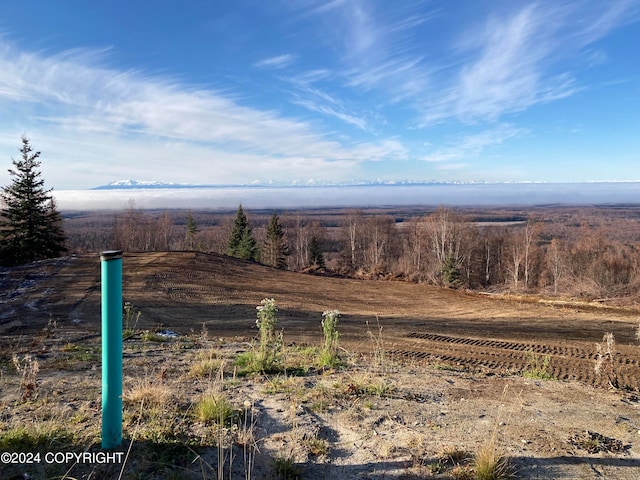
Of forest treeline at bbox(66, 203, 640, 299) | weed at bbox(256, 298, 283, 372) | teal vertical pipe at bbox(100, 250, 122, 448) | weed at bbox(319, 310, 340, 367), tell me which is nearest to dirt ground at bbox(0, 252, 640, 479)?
weed at bbox(319, 310, 340, 367)

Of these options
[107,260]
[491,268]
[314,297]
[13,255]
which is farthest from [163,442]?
[491,268]

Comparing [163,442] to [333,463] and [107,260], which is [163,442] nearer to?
[333,463]

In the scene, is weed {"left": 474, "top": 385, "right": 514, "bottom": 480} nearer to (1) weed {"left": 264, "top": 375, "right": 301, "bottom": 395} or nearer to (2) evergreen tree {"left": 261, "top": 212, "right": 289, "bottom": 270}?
(1) weed {"left": 264, "top": 375, "right": 301, "bottom": 395}

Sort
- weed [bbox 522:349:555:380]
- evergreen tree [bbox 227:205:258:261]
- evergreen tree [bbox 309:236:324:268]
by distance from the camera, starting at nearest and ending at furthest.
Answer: weed [bbox 522:349:555:380] → evergreen tree [bbox 227:205:258:261] → evergreen tree [bbox 309:236:324:268]

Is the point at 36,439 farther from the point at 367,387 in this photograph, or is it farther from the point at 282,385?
the point at 367,387

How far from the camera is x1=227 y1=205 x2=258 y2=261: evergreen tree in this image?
39.9 metres

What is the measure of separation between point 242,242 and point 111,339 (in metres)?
38.6

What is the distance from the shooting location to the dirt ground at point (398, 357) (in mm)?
3293

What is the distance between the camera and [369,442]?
11.2 ft

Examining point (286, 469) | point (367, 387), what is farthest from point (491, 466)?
point (367, 387)

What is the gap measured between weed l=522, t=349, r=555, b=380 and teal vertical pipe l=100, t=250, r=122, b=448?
5716mm

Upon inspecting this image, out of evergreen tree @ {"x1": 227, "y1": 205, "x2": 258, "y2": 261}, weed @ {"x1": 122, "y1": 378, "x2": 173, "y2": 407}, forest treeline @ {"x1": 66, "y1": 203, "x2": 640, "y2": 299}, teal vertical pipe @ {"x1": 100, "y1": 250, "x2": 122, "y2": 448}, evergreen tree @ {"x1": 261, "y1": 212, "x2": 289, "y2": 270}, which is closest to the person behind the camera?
teal vertical pipe @ {"x1": 100, "y1": 250, "x2": 122, "y2": 448}

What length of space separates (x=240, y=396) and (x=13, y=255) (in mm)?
26409

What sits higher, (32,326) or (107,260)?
(107,260)
